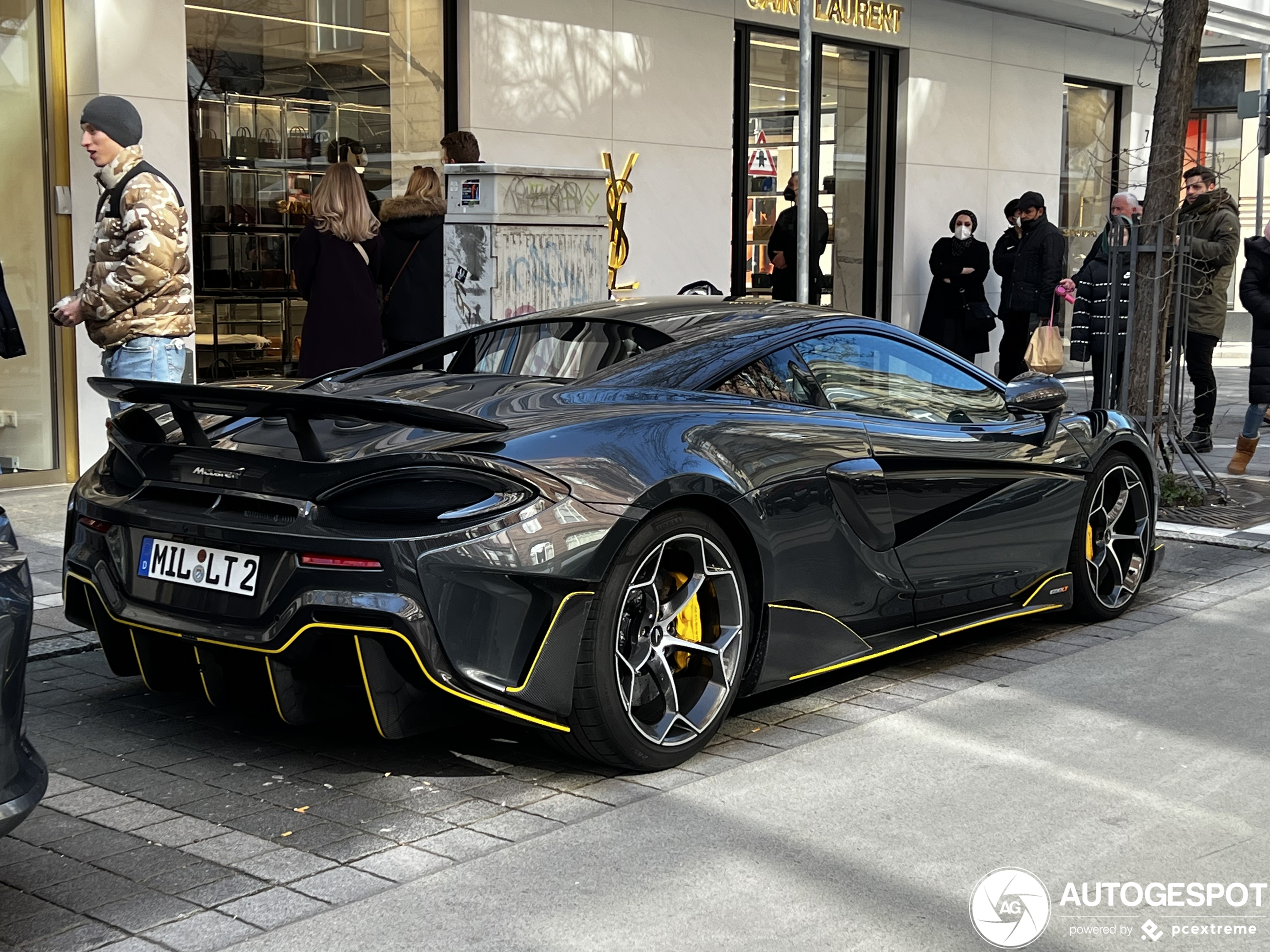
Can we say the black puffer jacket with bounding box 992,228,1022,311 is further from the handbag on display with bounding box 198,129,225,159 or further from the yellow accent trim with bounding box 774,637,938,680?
the yellow accent trim with bounding box 774,637,938,680

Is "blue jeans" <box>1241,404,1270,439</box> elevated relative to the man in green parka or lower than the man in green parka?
lower

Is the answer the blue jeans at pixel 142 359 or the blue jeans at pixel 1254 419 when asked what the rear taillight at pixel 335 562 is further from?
the blue jeans at pixel 1254 419

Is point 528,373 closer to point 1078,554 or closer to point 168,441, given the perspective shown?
point 168,441

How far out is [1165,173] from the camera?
9758 millimetres

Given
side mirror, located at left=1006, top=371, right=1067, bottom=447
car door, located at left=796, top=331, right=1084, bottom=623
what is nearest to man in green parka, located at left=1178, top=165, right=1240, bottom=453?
side mirror, located at left=1006, top=371, right=1067, bottom=447

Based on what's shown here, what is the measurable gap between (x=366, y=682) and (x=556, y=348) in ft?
5.12

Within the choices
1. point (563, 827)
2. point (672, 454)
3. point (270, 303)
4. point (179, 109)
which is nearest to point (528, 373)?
point (672, 454)

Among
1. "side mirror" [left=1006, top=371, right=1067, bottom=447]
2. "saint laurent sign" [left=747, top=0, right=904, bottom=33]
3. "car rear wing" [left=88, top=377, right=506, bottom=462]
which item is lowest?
"side mirror" [left=1006, top=371, right=1067, bottom=447]

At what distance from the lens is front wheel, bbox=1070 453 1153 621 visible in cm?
637

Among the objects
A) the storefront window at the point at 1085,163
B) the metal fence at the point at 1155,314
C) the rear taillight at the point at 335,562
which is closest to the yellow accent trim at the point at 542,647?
the rear taillight at the point at 335,562

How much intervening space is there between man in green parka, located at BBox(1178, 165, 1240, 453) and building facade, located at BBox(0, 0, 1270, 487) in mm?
2224

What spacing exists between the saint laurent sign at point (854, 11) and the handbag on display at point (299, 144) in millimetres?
5210

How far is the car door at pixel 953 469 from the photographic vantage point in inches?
211

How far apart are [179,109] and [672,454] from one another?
22.4 feet
